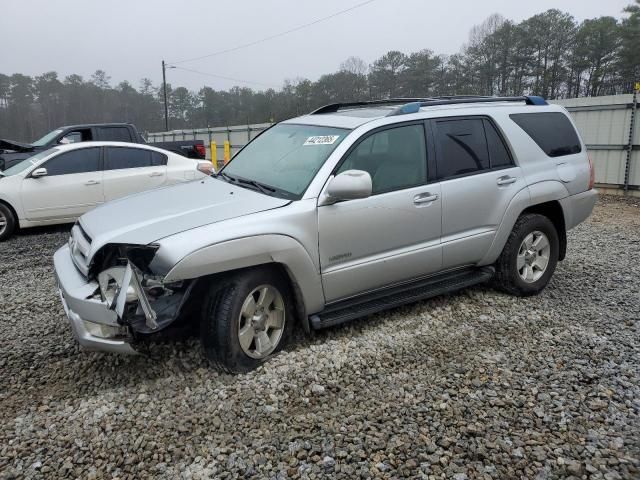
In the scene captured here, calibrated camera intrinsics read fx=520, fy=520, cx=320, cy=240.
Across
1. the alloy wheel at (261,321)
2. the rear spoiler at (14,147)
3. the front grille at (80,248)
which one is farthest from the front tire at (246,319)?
the rear spoiler at (14,147)

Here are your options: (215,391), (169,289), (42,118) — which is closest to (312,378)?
(215,391)

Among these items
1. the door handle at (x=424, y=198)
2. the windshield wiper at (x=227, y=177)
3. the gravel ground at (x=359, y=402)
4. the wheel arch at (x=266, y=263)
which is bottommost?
the gravel ground at (x=359, y=402)

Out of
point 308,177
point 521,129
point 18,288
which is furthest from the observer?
point 18,288

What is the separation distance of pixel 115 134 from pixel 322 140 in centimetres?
851

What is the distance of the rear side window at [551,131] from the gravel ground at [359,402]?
153cm

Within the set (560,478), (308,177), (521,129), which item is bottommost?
(560,478)

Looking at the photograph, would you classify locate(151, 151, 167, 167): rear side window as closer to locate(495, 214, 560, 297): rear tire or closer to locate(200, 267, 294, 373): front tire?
locate(200, 267, 294, 373): front tire

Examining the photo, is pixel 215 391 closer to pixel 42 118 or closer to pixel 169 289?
pixel 169 289

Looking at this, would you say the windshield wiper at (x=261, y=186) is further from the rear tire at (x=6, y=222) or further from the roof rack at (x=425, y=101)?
the rear tire at (x=6, y=222)

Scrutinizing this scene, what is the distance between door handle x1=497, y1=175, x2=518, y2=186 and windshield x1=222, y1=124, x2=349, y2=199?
153 cm

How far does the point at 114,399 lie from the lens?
319cm

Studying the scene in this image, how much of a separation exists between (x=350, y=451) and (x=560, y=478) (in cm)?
100

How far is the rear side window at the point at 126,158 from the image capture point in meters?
8.40

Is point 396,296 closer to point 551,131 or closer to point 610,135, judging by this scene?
point 551,131
